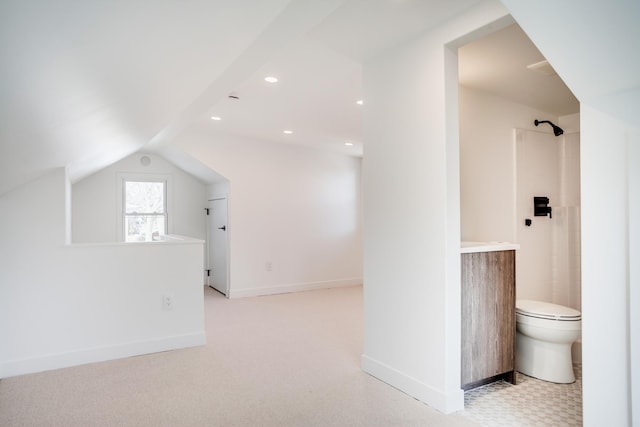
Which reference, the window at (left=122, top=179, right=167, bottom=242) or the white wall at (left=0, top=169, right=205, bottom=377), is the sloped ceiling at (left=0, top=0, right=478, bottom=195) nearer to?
the white wall at (left=0, top=169, right=205, bottom=377)

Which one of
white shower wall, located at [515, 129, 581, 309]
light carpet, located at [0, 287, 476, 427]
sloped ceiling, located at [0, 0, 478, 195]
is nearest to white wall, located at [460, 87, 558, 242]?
white shower wall, located at [515, 129, 581, 309]

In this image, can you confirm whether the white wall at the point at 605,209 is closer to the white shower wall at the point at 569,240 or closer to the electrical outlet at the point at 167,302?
the white shower wall at the point at 569,240

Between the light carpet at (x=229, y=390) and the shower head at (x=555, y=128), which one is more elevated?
the shower head at (x=555, y=128)

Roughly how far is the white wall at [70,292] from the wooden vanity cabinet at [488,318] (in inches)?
91.5

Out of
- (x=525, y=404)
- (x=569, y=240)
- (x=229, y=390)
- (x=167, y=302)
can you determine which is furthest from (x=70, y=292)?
(x=569, y=240)

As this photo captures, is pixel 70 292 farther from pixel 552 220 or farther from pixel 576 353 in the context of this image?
pixel 552 220

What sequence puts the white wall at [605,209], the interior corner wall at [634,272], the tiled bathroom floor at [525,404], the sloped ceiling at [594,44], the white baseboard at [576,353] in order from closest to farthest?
the sloped ceiling at [594,44], the white wall at [605,209], the interior corner wall at [634,272], the tiled bathroom floor at [525,404], the white baseboard at [576,353]

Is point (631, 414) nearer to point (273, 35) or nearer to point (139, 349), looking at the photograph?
point (273, 35)

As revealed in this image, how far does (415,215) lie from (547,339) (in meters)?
1.31

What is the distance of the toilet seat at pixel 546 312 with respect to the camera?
2.57 m

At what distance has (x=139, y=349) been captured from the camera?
320cm

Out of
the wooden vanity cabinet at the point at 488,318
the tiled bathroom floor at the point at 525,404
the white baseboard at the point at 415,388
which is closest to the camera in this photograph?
the tiled bathroom floor at the point at 525,404

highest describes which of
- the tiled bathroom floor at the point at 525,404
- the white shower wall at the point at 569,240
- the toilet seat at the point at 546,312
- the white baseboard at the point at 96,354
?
the white shower wall at the point at 569,240

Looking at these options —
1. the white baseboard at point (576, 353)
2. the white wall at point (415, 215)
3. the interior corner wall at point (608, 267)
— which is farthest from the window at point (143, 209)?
the interior corner wall at point (608, 267)
